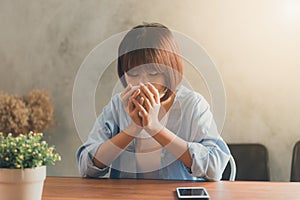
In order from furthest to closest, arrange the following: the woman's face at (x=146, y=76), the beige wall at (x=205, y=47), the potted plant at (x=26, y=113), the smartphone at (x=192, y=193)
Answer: the beige wall at (x=205, y=47)
the potted plant at (x=26, y=113)
the woman's face at (x=146, y=76)
the smartphone at (x=192, y=193)

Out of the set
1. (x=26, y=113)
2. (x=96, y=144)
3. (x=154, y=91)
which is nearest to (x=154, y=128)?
(x=154, y=91)

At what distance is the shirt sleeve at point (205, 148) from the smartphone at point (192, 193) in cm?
15

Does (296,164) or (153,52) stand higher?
(153,52)

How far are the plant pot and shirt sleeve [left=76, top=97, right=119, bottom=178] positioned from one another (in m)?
0.47

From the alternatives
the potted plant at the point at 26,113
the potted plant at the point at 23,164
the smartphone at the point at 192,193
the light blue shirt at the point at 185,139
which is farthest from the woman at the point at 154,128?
the potted plant at the point at 26,113

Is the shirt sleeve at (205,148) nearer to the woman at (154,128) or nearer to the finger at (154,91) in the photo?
the woman at (154,128)

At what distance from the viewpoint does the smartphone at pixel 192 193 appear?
3.54 ft

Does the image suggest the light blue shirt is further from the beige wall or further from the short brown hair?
the beige wall

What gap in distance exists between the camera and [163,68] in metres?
1.37

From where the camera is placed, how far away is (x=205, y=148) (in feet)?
4.40

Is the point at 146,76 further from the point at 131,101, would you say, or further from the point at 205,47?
the point at 205,47

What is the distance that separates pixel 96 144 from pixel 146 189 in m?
0.27

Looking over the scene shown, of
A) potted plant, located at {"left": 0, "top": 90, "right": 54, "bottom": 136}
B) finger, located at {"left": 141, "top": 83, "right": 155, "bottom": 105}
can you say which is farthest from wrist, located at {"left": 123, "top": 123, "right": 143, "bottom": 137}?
potted plant, located at {"left": 0, "top": 90, "right": 54, "bottom": 136}

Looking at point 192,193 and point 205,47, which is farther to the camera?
point 205,47
